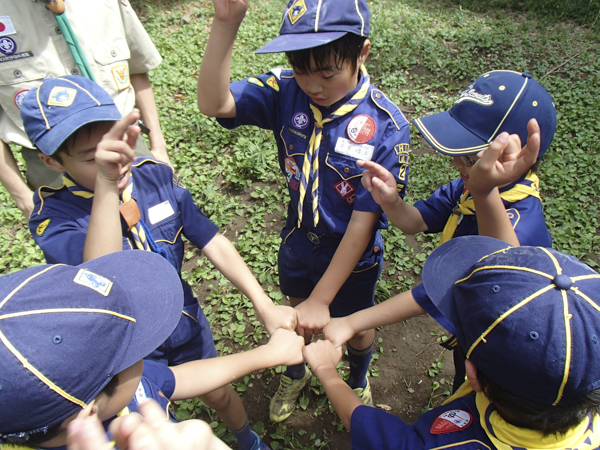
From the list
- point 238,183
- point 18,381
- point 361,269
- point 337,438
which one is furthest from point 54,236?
point 238,183

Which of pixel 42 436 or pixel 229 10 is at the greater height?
pixel 229 10

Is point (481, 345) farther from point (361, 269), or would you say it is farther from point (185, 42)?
point (185, 42)

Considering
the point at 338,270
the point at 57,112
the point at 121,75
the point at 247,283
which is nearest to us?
the point at 57,112

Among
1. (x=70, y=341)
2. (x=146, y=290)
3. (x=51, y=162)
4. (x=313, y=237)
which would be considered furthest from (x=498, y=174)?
(x=51, y=162)

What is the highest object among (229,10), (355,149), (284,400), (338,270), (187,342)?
(229,10)

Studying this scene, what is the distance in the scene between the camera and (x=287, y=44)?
1.54 m

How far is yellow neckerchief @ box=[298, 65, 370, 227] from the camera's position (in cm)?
180

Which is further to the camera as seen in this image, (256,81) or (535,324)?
(256,81)

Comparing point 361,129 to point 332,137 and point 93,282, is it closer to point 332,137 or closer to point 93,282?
point 332,137

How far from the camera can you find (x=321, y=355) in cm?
178

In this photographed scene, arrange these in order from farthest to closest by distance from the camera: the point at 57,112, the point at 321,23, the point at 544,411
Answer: the point at 321,23 < the point at 57,112 < the point at 544,411

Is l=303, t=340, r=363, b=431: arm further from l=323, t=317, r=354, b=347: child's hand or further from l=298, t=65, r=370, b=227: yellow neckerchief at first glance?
l=298, t=65, r=370, b=227: yellow neckerchief

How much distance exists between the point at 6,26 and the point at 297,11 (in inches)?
60.4

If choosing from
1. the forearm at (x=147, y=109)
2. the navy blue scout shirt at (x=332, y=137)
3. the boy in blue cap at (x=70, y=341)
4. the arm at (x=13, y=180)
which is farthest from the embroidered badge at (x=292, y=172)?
the arm at (x=13, y=180)
